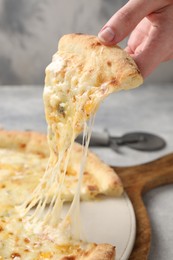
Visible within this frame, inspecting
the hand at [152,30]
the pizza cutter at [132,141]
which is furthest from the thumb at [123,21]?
the pizza cutter at [132,141]

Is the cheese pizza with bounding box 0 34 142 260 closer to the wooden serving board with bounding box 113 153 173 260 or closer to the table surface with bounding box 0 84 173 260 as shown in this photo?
the wooden serving board with bounding box 113 153 173 260

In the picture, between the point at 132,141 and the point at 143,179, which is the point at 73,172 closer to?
the point at 143,179

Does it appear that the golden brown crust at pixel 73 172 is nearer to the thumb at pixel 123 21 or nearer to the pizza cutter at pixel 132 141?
the pizza cutter at pixel 132 141

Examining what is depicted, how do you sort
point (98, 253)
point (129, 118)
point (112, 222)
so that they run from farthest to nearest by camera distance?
point (129, 118) < point (112, 222) < point (98, 253)

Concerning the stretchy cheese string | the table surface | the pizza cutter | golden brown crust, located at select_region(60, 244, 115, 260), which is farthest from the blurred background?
golden brown crust, located at select_region(60, 244, 115, 260)

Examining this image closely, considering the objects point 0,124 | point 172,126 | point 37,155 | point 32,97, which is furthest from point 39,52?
point 37,155

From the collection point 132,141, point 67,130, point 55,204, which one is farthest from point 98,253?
point 132,141
